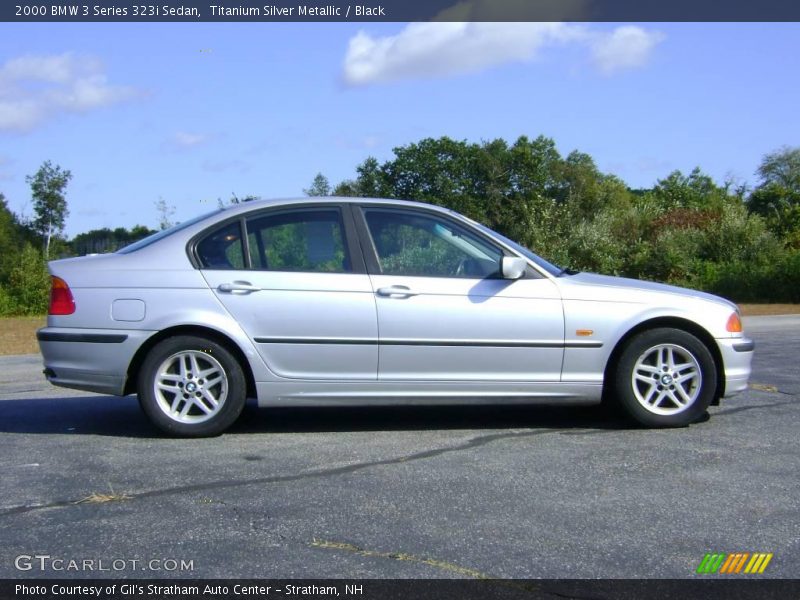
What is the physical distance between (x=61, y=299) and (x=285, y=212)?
5.28ft

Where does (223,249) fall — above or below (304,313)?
above

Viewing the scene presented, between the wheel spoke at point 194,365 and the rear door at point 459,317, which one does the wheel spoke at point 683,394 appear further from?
the wheel spoke at point 194,365

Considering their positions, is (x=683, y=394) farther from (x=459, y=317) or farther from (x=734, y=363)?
(x=459, y=317)

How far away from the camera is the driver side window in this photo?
6.61 meters

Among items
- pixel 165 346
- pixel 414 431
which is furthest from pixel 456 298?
pixel 165 346

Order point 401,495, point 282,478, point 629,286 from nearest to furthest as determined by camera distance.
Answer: point 401,495
point 282,478
point 629,286

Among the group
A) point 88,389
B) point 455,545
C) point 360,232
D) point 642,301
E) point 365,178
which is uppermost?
point 365,178

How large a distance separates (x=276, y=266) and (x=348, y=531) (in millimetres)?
2694

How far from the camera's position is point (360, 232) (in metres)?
6.69

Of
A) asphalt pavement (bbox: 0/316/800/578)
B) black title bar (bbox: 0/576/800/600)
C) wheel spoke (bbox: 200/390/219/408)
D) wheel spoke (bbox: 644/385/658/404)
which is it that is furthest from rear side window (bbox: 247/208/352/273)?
black title bar (bbox: 0/576/800/600)

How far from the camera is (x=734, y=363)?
22.1 feet

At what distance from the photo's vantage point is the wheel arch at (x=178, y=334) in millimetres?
6441

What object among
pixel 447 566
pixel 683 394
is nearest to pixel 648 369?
pixel 683 394

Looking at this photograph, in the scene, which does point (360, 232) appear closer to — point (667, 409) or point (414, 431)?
point (414, 431)
